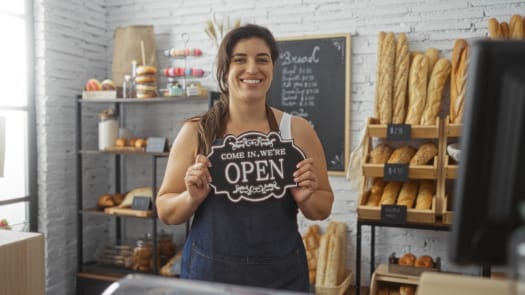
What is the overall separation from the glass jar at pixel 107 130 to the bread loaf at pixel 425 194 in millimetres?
2227

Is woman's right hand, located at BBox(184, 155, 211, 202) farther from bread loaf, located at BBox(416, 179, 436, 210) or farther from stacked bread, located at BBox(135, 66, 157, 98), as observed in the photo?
stacked bread, located at BBox(135, 66, 157, 98)

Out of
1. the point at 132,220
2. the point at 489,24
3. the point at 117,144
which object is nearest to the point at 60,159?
the point at 117,144

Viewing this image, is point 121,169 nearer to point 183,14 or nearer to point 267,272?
point 183,14

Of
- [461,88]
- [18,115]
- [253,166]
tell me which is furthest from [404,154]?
[18,115]

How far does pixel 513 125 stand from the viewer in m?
0.66

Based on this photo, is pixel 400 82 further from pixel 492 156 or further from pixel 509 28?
pixel 492 156

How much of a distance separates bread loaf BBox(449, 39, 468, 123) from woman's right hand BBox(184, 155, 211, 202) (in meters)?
1.82

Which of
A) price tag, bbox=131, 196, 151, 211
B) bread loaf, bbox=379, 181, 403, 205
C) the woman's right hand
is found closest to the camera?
the woman's right hand

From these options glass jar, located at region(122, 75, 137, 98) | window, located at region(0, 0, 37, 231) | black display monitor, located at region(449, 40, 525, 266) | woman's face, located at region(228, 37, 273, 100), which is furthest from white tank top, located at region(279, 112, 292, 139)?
window, located at region(0, 0, 37, 231)

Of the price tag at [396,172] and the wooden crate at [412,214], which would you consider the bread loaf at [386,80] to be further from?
the wooden crate at [412,214]

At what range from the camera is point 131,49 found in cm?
377

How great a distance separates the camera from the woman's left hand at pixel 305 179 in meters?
1.68

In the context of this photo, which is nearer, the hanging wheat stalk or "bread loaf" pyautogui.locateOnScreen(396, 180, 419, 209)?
"bread loaf" pyautogui.locateOnScreen(396, 180, 419, 209)

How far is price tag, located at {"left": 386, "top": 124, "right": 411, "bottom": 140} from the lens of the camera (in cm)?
286
